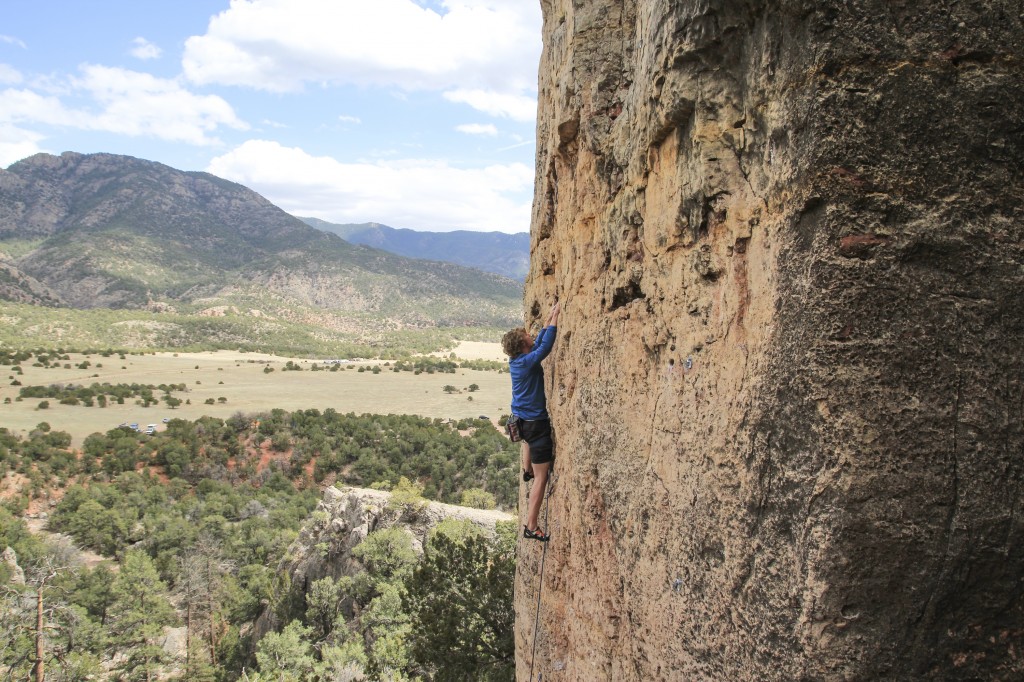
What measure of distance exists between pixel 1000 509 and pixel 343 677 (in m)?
17.7

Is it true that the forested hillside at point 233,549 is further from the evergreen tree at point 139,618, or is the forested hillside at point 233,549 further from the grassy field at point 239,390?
the grassy field at point 239,390

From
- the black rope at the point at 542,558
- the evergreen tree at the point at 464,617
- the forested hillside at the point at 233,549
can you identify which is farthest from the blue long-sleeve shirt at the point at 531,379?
the forested hillside at the point at 233,549

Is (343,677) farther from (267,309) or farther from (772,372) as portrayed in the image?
(267,309)

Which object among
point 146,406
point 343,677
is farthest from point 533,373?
point 146,406

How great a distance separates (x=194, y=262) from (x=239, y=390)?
8496cm

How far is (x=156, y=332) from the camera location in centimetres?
9575

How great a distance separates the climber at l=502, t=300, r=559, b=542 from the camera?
671 centimetres

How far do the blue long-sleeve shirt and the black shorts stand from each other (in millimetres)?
82

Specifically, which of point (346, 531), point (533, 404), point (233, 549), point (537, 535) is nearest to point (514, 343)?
point (533, 404)

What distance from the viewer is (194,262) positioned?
13638 cm

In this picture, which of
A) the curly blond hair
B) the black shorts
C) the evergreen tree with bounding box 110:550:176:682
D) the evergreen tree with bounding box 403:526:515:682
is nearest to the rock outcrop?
the evergreen tree with bounding box 110:550:176:682

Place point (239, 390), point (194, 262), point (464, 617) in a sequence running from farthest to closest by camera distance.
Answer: point (194, 262), point (239, 390), point (464, 617)

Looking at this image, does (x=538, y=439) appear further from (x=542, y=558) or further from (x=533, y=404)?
(x=542, y=558)

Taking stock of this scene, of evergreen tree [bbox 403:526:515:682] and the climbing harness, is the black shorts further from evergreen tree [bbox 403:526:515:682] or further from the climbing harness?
evergreen tree [bbox 403:526:515:682]
